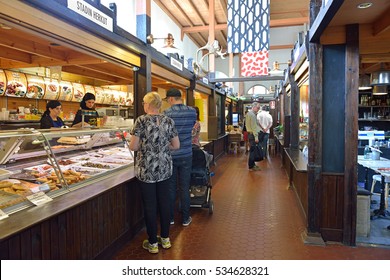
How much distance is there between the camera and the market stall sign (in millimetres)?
2852

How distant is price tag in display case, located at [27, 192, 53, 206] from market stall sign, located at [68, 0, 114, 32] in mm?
1652

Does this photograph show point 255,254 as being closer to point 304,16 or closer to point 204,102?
point 204,102

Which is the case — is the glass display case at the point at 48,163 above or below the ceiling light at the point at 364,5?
below

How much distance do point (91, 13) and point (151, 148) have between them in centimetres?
147

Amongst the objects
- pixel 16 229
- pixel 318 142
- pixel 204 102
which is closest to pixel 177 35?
pixel 204 102

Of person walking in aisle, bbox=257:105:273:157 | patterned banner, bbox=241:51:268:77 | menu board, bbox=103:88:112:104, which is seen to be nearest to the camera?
menu board, bbox=103:88:112:104

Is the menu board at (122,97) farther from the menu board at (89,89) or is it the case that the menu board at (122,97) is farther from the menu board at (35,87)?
the menu board at (35,87)

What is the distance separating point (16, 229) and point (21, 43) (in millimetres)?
2783

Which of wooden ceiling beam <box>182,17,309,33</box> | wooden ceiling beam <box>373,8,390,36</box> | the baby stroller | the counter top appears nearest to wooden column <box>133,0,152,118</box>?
the baby stroller

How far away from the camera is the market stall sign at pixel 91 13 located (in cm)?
285

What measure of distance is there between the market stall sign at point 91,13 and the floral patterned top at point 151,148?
1.11 metres

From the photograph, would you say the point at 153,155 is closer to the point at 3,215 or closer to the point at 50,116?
the point at 3,215

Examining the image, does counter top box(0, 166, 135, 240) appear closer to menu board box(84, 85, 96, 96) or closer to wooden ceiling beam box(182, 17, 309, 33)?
menu board box(84, 85, 96, 96)

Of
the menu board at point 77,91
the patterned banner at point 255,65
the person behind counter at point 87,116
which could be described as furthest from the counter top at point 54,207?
the patterned banner at point 255,65
